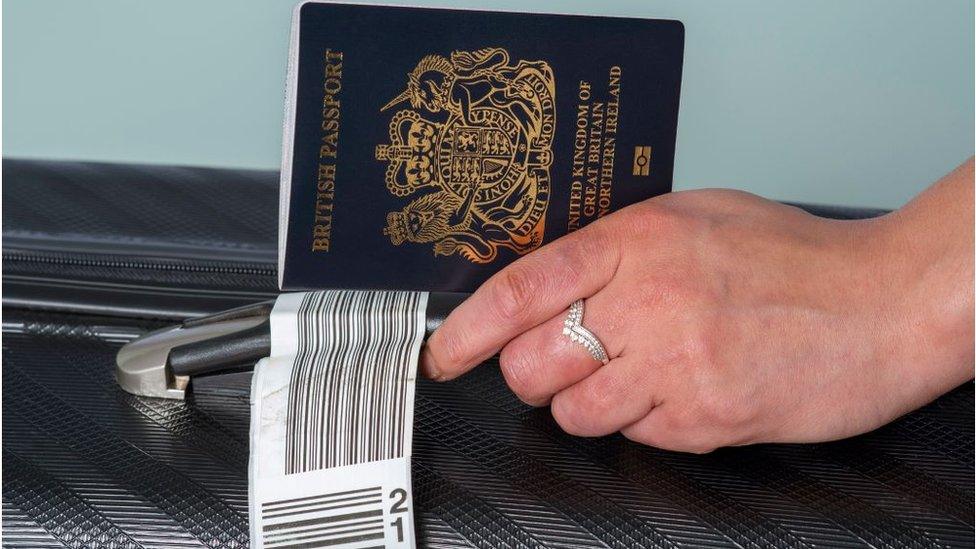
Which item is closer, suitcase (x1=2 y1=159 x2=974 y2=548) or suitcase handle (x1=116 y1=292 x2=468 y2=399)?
suitcase (x1=2 y1=159 x2=974 y2=548)

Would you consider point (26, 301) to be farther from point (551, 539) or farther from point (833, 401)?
point (833, 401)

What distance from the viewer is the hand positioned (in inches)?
26.3

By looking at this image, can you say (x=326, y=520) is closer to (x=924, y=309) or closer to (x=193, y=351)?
(x=193, y=351)

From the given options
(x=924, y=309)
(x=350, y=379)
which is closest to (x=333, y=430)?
(x=350, y=379)

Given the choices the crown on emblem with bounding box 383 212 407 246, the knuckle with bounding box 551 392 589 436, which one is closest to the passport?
the crown on emblem with bounding box 383 212 407 246

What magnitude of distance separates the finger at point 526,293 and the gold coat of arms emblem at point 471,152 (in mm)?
28

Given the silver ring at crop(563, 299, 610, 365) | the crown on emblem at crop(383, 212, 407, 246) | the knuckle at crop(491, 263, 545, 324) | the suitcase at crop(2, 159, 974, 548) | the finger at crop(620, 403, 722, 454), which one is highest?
the crown on emblem at crop(383, 212, 407, 246)

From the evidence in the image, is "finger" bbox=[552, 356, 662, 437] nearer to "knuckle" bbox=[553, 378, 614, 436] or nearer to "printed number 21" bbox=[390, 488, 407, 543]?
"knuckle" bbox=[553, 378, 614, 436]

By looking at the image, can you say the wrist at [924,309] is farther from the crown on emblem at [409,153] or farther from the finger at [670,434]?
the crown on emblem at [409,153]

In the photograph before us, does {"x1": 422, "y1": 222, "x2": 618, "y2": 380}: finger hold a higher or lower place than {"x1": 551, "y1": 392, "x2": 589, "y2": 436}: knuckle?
higher

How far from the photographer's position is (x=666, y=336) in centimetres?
68

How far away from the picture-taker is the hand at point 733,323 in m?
0.67

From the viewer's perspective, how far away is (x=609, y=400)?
2.21ft

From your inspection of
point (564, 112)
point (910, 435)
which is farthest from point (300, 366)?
point (910, 435)
